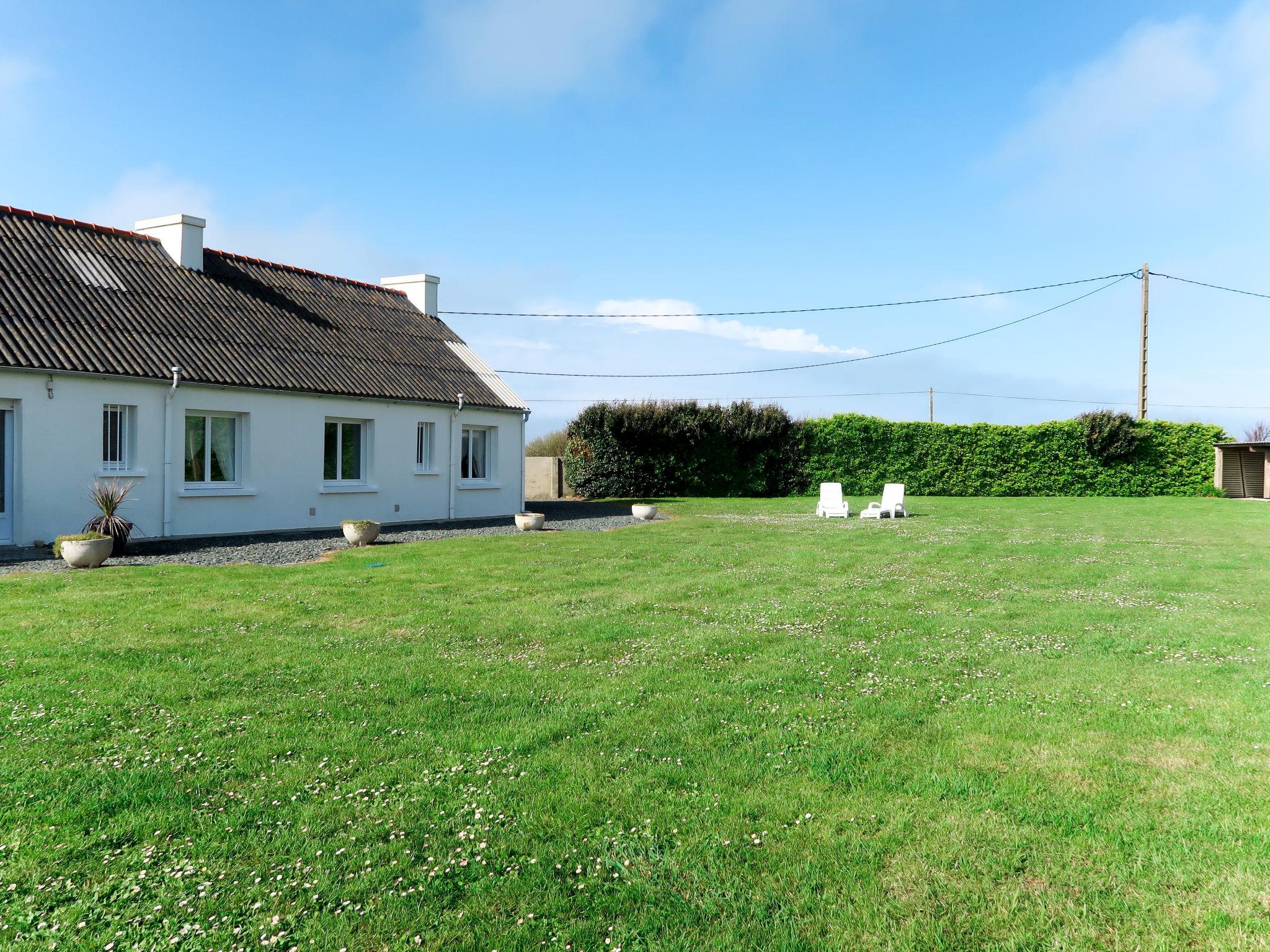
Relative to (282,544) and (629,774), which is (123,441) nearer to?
(282,544)

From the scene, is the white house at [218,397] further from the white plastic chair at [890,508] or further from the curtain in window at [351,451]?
the white plastic chair at [890,508]

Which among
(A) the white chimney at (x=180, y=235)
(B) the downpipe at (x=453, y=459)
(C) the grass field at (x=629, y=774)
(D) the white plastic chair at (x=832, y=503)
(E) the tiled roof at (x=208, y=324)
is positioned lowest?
(C) the grass field at (x=629, y=774)

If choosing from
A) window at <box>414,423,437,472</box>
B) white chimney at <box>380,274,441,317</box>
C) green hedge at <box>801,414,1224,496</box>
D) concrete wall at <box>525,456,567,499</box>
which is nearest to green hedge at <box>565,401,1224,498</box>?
green hedge at <box>801,414,1224,496</box>

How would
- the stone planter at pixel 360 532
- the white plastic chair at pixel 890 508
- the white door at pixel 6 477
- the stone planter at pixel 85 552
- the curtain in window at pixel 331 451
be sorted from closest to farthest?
the stone planter at pixel 85 552
the white door at pixel 6 477
the stone planter at pixel 360 532
the curtain in window at pixel 331 451
the white plastic chair at pixel 890 508

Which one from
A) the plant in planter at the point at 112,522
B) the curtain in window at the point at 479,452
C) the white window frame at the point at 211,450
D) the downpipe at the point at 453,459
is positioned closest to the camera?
the plant in planter at the point at 112,522

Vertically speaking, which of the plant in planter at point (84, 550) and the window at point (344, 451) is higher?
the window at point (344, 451)

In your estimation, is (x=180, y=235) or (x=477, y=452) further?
(x=477, y=452)

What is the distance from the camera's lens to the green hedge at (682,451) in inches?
1307

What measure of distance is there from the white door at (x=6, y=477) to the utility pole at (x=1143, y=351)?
43059mm

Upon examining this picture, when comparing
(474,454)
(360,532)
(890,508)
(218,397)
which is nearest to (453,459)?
(474,454)

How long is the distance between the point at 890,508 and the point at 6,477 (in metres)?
22.1

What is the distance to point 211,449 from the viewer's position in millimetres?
17938

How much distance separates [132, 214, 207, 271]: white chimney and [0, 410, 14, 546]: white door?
22.3 ft

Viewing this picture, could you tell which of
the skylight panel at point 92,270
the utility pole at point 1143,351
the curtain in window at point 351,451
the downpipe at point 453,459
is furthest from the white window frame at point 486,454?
the utility pole at point 1143,351
